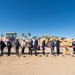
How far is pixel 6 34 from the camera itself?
3111 cm

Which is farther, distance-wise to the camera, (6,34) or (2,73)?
(6,34)

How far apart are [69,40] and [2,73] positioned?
26.4 m

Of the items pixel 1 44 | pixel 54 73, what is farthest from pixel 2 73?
pixel 1 44

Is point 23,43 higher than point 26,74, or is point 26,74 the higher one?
point 23,43

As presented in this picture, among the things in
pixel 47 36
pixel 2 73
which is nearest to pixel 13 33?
pixel 47 36

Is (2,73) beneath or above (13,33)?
beneath

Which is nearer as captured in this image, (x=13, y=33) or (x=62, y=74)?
(x=62, y=74)

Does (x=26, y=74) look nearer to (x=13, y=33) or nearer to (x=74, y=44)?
(x=74, y=44)

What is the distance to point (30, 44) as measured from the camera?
16984 mm

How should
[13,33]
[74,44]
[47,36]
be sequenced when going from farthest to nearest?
[47,36]
[13,33]
[74,44]

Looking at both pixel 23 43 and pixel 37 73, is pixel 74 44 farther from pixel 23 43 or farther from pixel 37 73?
pixel 37 73

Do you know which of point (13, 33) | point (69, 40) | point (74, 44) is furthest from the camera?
point (69, 40)

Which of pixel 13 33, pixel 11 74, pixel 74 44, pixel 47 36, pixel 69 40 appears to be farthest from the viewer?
pixel 47 36

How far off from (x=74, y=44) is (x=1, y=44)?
7686 mm
